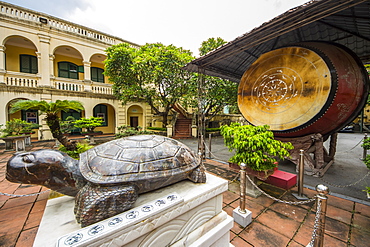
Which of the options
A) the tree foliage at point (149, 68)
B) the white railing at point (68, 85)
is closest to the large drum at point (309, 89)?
the tree foliage at point (149, 68)

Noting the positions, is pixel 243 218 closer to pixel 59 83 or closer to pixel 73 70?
pixel 59 83

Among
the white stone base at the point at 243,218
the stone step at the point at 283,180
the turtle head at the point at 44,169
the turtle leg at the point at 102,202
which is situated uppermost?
the turtle head at the point at 44,169

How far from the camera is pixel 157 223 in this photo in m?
1.39

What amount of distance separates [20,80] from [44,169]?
43.4 feet

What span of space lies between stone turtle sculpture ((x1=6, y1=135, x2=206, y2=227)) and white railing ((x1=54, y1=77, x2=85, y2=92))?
12514mm

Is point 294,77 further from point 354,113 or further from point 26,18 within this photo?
point 26,18

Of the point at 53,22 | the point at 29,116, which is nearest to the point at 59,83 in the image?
the point at 29,116

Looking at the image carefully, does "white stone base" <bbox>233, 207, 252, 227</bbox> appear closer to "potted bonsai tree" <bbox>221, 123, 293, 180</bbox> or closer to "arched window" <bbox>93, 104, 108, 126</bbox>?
"potted bonsai tree" <bbox>221, 123, 293, 180</bbox>

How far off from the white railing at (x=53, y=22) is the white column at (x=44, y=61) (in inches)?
48.2

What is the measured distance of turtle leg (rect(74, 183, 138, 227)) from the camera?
1.35m

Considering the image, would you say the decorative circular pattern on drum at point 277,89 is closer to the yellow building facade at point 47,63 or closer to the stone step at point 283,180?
the stone step at point 283,180

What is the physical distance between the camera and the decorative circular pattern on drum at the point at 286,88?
3.57m

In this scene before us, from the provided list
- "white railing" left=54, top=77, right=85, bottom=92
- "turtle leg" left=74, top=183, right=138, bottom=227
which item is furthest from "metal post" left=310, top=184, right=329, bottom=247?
"white railing" left=54, top=77, right=85, bottom=92

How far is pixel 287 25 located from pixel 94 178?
4.48 m
